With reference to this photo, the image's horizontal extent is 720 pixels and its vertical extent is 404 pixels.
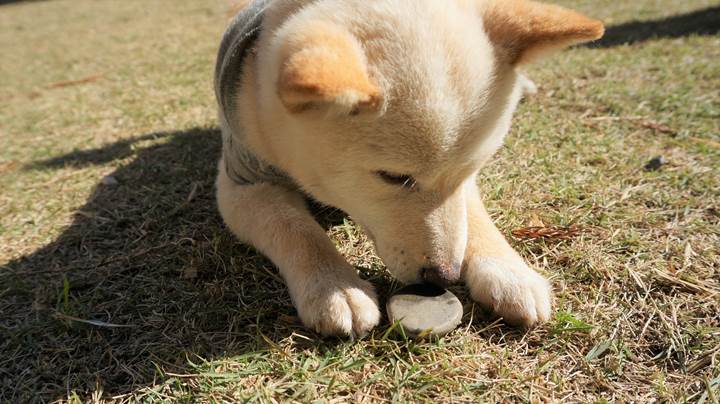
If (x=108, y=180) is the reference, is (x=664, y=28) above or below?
above

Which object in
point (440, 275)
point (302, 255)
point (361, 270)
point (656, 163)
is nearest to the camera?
point (440, 275)

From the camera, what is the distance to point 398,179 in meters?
1.76

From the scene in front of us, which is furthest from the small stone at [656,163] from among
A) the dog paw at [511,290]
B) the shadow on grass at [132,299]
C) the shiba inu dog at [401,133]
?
the shadow on grass at [132,299]

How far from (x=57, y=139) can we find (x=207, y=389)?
3.50 metres

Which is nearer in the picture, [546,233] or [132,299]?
[132,299]

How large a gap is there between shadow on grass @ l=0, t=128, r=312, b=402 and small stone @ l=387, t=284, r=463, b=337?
375mm

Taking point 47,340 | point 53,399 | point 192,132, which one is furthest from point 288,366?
point 192,132

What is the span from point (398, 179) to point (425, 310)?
0.46 metres

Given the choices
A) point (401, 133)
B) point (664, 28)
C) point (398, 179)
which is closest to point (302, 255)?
point (398, 179)

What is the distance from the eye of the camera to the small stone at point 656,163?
A: 2.70 meters

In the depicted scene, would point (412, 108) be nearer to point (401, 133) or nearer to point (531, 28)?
point (401, 133)

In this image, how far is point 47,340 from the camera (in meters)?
1.79

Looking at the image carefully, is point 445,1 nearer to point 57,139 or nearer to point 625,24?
point 57,139

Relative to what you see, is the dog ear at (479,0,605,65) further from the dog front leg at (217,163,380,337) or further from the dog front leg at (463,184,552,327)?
the dog front leg at (217,163,380,337)
